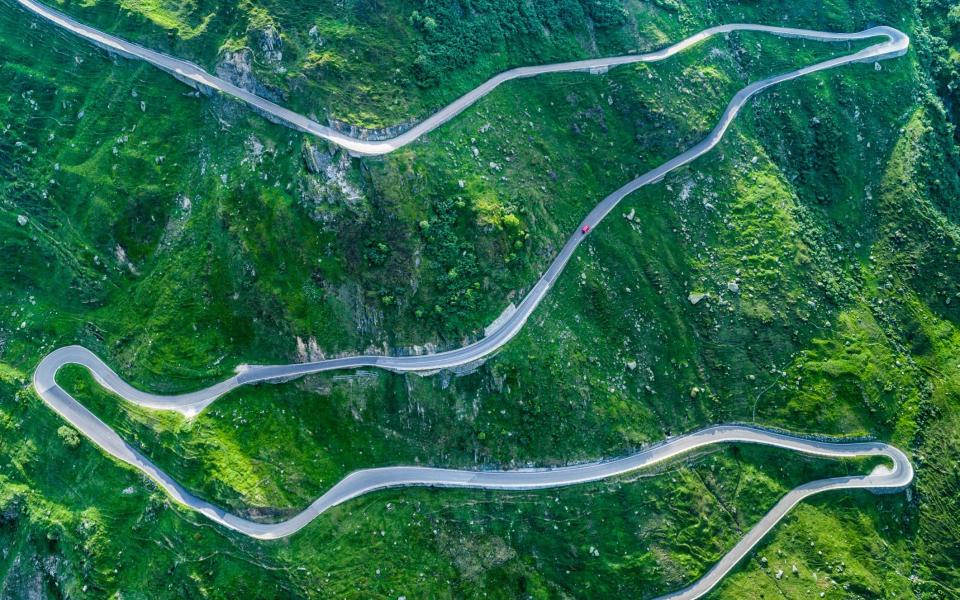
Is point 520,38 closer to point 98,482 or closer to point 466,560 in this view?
point 466,560

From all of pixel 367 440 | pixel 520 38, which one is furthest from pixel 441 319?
pixel 520 38

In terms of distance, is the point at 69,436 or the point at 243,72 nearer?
the point at 69,436

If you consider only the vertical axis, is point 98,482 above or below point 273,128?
below

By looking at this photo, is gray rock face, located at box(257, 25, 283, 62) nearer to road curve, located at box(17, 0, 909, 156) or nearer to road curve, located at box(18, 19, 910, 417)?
road curve, located at box(17, 0, 909, 156)

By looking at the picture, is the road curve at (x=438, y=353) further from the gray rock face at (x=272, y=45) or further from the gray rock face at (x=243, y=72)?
the gray rock face at (x=272, y=45)

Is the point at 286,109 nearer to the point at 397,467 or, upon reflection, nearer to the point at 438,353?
the point at 438,353

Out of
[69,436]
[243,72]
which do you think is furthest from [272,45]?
[69,436]

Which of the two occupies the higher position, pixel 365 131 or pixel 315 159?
pixel 365 131

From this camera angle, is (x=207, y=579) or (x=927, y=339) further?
(x=927, y=339)
